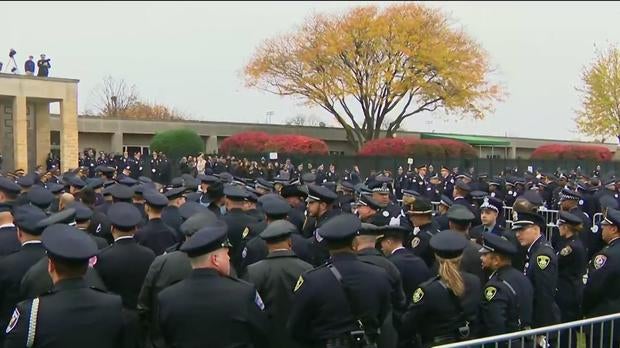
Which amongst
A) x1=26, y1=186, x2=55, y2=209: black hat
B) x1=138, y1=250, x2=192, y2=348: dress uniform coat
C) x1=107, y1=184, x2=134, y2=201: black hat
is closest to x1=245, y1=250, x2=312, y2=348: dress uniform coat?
x1=138, y1=250, x2=192, y2=348: dress uniform coat

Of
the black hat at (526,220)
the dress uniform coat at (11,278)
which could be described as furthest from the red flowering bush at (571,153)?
the dress uniform coat at (11,278)

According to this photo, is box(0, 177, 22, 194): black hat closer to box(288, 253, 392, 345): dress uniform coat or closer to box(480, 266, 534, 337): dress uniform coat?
box(288, 253, 392, 345): dress uniform coat

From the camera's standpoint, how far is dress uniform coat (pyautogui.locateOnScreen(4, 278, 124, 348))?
3484mm

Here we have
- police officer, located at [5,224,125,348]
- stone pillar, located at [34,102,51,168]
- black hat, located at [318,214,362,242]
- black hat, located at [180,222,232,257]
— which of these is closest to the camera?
police officer, located at [5,224,125,348]

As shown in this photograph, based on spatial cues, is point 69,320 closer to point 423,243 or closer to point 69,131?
point 423,243

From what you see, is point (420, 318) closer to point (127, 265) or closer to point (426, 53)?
point (127, 265)

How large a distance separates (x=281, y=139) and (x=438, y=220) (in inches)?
1327

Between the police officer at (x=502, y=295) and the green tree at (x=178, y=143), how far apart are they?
34.2m

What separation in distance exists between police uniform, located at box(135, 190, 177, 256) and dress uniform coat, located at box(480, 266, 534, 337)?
120 inches

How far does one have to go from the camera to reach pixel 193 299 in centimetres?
376

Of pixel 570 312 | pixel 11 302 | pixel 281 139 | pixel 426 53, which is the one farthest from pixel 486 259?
pixel 426 53

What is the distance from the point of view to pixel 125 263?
17.7ft

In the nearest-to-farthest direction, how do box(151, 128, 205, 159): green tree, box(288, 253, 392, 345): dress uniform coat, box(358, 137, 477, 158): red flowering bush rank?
box(288, 253, 392, 345): dress uniform coat → box(151, 128, 205, 159): green tree → box(358, 137, 477, 158): red flowering bush

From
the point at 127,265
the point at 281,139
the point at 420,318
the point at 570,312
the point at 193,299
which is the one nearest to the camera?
the point at 193,299
